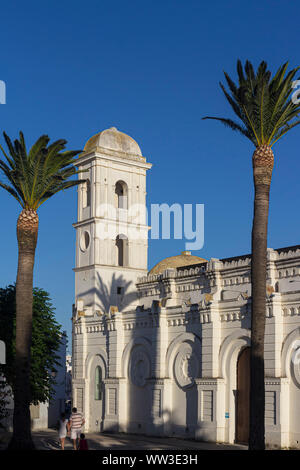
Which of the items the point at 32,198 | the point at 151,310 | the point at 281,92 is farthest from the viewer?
the point at 151,310

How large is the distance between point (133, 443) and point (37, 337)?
10.8 metres

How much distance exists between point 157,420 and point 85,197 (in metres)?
18.7

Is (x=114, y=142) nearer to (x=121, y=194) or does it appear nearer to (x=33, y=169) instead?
(x=121, y=194)

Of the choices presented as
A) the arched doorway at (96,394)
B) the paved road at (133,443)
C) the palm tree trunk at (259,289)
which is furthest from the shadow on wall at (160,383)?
the palm tree trunk at (259,289)

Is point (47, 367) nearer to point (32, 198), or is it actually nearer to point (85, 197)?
point (85, 197)

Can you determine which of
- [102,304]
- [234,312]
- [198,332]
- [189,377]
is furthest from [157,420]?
[102,304]

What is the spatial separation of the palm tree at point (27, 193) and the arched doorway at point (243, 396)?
11.2 m

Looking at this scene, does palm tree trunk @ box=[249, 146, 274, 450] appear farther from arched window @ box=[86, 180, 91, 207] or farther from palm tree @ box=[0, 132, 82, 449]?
arched window @ box=[86, 180, 91, 207]

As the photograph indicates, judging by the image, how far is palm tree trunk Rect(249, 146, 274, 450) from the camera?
2441cm

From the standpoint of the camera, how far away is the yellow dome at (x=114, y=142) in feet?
164

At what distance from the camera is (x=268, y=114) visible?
26.9 metres

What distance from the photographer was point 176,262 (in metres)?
50.3

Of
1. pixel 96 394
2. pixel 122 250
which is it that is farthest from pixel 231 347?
pixel 122 250

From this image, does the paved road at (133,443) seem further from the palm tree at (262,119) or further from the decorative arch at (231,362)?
the palm tree at (262,119)
